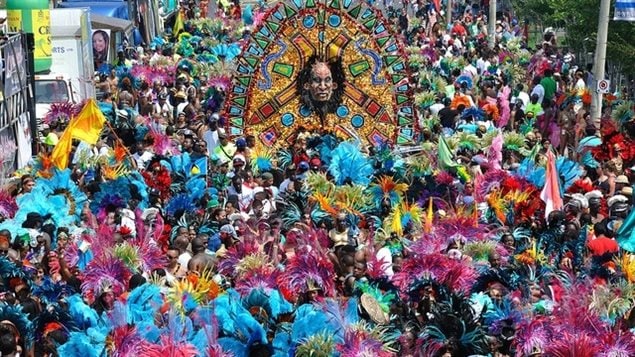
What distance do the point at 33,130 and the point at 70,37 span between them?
449 cm

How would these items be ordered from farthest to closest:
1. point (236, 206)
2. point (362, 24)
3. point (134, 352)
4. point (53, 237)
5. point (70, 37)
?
point (70, 37) → point (362, 24) → point (236, 206) → point (53, 237) → point (134, 352)

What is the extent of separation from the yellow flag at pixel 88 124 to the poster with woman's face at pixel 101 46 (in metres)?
12.8

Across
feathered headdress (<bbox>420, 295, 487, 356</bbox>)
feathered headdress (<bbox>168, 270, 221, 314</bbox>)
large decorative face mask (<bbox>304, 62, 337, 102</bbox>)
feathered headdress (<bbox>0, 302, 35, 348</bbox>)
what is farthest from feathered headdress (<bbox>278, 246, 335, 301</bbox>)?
large decorative face mask (<bbox>304, 62, 337, 102</bbox>)

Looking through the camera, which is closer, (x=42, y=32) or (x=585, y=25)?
(x=42, y=32)

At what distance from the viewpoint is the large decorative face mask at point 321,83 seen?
19391mm

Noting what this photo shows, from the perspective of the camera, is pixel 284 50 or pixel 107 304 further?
pixel 284 50

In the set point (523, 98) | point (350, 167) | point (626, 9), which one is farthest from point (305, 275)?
point (523, 98)

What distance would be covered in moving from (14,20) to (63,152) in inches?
300

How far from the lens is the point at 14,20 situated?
2395cm

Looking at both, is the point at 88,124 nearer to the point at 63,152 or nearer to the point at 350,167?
the point at 63,152

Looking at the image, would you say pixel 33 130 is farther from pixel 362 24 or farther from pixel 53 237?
pixel 53 237

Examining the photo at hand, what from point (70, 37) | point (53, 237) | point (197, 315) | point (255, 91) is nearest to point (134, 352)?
point (197, 315)

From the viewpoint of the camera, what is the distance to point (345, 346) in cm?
952

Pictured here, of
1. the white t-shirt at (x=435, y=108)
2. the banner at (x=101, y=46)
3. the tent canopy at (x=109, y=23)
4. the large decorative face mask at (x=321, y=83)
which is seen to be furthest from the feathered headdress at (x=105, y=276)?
the tent canopy at (x=109, y=23)
